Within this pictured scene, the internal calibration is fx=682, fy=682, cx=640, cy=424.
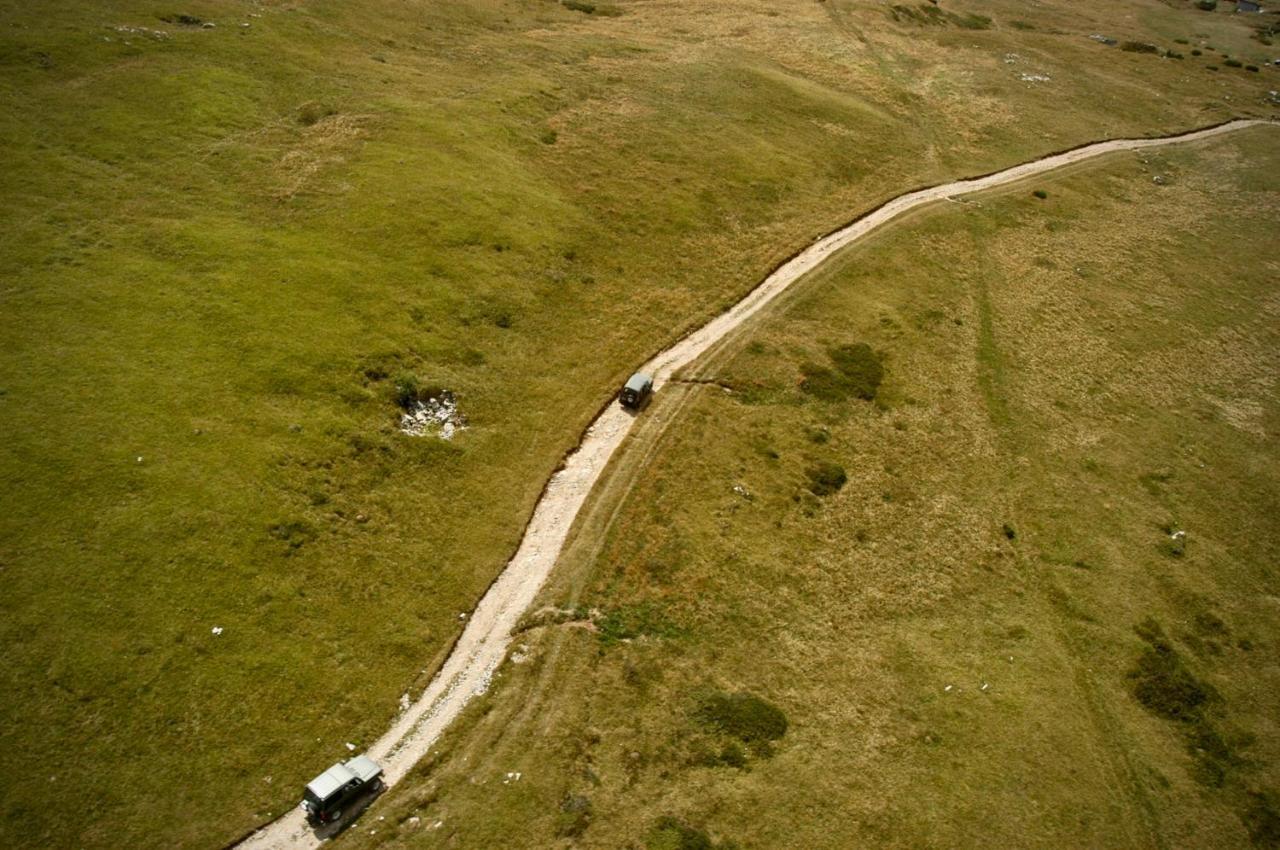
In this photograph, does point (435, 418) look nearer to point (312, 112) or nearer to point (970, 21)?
point (312, 112)

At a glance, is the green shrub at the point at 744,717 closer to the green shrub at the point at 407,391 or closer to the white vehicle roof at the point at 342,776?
the white vehicle roof at the point at 342,776

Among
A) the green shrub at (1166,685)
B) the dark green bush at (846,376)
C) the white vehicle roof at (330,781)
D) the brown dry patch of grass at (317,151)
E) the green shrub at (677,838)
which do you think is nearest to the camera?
the white vehicle roof at (330,781)

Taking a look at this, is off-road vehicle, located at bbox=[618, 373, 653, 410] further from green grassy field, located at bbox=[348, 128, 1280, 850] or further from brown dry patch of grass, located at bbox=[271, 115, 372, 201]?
brown dry patch of grass, located at bbox=[271, 115, 372, 201]

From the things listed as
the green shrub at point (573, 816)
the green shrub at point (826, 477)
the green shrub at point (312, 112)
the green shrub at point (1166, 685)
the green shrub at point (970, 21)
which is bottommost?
the green shrub at point (573, 816)

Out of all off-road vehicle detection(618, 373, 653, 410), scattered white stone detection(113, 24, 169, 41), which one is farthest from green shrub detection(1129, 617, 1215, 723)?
scattered white stone detection(113, 24, 169, 41)

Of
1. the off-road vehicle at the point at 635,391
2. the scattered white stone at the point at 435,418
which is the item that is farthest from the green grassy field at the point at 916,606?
the scattered white stone at the point at 435,418

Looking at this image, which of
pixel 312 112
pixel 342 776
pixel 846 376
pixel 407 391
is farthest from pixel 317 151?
pixel 342 776

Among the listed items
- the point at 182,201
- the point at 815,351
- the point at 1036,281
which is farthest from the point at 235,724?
the point at 1036,281
